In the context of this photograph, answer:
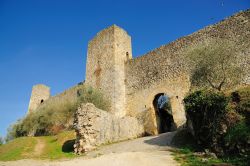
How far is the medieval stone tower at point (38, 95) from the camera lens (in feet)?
115

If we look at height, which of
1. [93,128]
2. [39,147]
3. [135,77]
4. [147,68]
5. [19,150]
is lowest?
[19,150]

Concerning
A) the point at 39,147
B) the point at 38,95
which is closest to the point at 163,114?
the point at 39,147

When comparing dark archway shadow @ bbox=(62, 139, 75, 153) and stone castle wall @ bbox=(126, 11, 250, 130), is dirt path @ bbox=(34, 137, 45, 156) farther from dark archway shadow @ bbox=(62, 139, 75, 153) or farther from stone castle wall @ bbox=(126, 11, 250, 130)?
stone castle wall @ bbox=(126, 11, 250, 130)

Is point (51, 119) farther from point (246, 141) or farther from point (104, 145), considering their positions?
point (246, 141)

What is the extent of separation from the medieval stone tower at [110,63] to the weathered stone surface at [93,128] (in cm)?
473

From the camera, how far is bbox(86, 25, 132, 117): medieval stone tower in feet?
65.8

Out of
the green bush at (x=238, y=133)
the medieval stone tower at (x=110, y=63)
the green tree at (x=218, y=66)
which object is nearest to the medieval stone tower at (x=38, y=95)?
the medieval stone tower at (x=110, y=63)

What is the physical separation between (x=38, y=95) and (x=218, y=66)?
28.1m

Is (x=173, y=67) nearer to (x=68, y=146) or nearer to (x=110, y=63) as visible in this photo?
(x=110, y=63)

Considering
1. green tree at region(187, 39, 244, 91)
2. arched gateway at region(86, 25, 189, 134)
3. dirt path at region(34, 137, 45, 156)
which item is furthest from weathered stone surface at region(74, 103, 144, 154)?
green tree at region(187, 39, 244, 91)

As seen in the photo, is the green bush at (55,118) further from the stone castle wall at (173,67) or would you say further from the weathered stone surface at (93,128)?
the weathered stone surface at (93,128)

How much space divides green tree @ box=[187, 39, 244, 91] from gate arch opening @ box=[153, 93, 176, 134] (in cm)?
411

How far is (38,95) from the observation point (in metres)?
35.7

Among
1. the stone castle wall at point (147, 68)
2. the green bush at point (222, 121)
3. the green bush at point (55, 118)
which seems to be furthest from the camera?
the green bush at point (55, 118)
